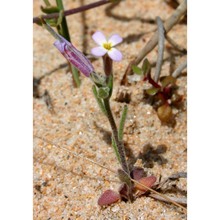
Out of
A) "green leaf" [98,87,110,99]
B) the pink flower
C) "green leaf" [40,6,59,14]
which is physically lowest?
"green leaf" [40,6,59,14]

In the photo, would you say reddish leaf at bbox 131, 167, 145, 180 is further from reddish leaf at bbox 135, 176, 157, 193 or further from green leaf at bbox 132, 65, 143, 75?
green leaf at bbox 132, 65, 143, 75

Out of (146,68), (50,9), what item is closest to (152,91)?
(146,68)

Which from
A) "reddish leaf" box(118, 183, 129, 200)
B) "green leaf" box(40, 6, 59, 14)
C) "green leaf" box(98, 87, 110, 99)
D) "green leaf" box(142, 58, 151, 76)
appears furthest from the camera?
"green leaf" box(40, 6, 59, 14)

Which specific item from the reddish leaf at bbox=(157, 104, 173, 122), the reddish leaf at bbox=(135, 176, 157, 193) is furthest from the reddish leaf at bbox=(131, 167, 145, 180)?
the reddish leaf at bbox=(157, 104, 173, 122)

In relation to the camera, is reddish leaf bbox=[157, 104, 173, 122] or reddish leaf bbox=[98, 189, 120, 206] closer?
reddish leaf bbox=[98, 189, 120, 206]

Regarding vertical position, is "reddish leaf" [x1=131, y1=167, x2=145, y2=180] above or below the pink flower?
below

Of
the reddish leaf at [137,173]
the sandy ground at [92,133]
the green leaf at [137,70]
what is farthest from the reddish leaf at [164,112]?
the reddish leaf at [137,173]

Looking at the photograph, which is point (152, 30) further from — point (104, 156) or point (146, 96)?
point (104, 156)

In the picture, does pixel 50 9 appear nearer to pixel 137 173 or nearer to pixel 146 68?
pixel 146 68
